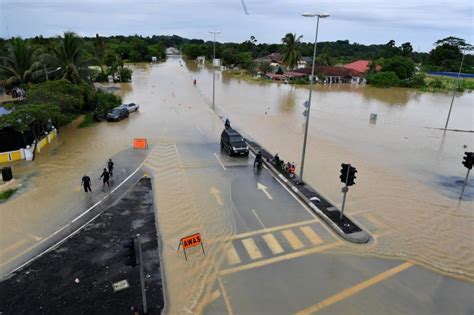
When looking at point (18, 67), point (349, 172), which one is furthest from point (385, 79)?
point (18, 67)

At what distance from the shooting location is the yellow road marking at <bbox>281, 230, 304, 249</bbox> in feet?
44.3

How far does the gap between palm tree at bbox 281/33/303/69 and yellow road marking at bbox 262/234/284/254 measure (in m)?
71.6

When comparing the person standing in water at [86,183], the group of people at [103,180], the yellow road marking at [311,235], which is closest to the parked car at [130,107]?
the group of people at [103,180]

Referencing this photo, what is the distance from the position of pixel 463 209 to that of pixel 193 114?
28.4 m

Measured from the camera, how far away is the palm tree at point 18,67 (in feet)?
117

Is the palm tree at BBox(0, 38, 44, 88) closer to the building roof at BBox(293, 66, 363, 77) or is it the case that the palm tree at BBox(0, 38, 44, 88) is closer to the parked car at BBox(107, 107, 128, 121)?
the parked car at BBox(107, 107, 128, 121)

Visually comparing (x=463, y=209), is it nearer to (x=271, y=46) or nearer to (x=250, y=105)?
(x=250, y=105)

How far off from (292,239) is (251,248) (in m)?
1.89

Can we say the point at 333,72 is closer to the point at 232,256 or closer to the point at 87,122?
the point at 87,122

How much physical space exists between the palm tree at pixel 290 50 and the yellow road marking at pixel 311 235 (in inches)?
2775

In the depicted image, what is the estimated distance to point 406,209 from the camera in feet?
56.0

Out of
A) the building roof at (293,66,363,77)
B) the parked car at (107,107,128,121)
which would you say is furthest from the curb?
the building roof at (293,66,363,77)

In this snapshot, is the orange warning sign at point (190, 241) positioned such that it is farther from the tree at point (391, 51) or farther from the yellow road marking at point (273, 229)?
the tree at point (391, 51)

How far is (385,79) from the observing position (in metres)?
75.5
